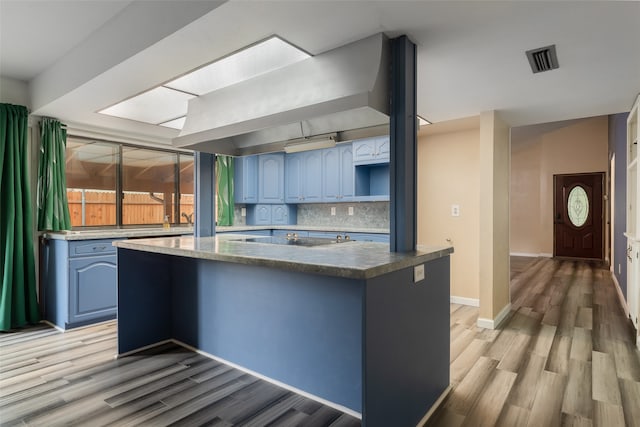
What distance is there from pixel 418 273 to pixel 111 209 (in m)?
3.93

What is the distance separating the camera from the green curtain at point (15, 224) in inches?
134

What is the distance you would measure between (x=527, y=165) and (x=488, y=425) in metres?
8.68

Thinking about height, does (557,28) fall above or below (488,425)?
above

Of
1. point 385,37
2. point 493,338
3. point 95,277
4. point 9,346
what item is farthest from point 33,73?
point 493,338

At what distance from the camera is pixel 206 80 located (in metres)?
2.74

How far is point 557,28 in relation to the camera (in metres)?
1.94

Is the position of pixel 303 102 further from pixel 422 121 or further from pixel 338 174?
pixel 338 174

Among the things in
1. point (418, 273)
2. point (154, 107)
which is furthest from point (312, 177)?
point (418, 273)

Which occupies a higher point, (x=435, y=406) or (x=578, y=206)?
(x=578, y=206)

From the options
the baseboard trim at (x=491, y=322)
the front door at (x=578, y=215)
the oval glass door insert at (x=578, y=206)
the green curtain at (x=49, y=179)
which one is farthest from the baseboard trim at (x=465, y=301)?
the oval glass door insert at (x=578, y=206)

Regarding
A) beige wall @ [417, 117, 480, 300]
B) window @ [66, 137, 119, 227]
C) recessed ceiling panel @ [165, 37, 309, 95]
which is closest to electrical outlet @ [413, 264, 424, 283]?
recessed ceiling panel @ [165, 37, 309, 95]

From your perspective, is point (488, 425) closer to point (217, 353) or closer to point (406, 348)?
point (406, 348)

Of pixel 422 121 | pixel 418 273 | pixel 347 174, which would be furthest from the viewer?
pixel 347 174

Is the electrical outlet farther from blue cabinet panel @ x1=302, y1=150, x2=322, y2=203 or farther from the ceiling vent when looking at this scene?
blue cabinet panel @ x1=302, y1=150, x2=322, y2=203
